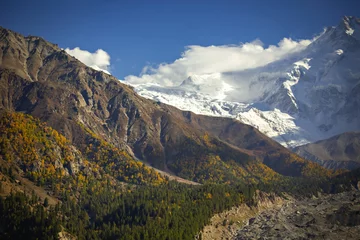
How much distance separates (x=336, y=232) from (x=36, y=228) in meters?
144

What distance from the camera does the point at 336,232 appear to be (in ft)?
635

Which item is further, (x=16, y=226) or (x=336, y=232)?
(x=336, y=232)

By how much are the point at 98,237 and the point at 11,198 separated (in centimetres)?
4821

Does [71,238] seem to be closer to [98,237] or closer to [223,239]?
[98,237]

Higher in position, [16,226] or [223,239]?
[16,226]

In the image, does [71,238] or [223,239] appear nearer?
[71,238]

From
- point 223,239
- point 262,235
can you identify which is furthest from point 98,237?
point 262,235

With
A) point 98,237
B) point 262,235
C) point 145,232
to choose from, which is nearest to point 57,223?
point 98,237

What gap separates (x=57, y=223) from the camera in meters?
186

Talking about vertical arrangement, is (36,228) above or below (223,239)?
above

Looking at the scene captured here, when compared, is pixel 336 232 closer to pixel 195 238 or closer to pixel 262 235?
pixel 262 235

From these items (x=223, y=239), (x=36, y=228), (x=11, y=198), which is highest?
(x=11, y=198)

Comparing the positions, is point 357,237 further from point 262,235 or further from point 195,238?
point 195,238

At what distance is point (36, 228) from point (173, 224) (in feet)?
214
